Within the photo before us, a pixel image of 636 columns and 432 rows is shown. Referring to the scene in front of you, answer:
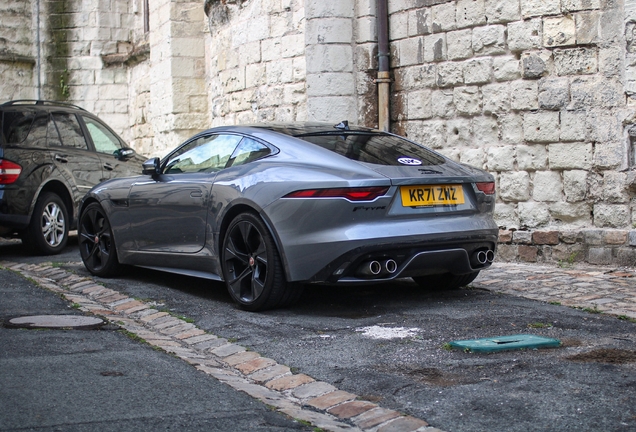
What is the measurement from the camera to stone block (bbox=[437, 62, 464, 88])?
10.4 metres

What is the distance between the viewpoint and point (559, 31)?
31.0ft

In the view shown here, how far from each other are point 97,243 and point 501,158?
435cm

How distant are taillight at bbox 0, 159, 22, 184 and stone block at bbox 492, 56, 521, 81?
18.1ft

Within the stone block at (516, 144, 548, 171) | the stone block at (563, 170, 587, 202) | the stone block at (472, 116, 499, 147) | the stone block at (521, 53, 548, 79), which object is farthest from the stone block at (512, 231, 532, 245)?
the stone block at (521, 53, 548, 79)

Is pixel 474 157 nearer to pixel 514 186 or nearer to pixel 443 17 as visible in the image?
pixel 514 186

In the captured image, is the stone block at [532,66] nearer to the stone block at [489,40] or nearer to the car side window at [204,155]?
the stone block at [489,40]

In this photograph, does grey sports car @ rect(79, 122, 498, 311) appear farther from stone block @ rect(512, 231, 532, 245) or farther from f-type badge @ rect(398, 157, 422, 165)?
stone block @ rect(512, 231, 532, 245)

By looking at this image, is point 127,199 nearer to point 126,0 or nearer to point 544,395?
point 544,395

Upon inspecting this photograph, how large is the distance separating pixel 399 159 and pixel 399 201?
0.48 meters

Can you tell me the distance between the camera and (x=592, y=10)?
30.3 ft

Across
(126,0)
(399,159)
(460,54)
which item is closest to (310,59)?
(460,54)

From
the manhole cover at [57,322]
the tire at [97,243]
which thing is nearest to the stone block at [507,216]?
the tire at [97,243]

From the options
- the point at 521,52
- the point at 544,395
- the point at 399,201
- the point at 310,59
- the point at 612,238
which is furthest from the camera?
the point at 310,59

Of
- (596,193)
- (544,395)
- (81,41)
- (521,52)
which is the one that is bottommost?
(544,395)
